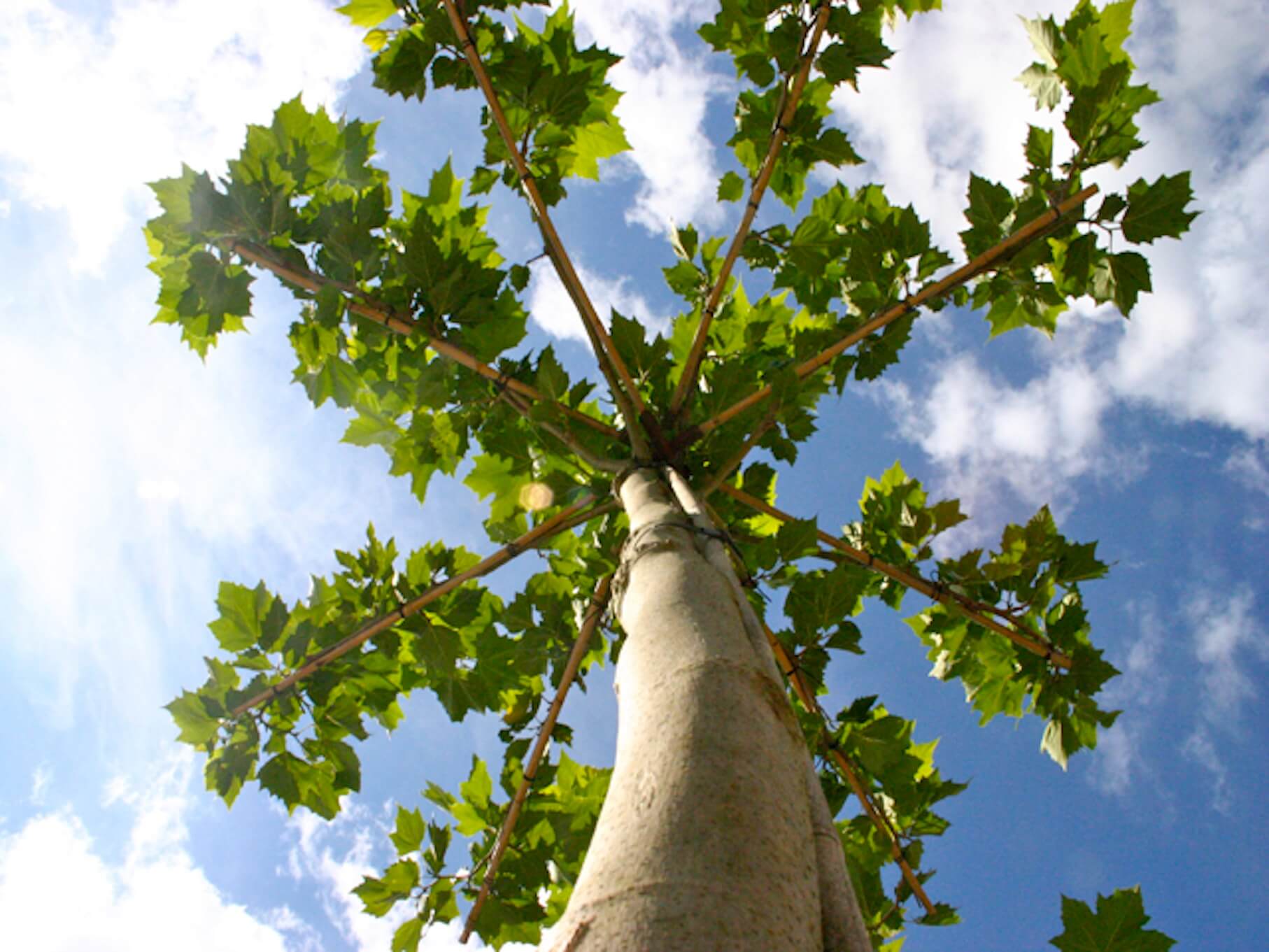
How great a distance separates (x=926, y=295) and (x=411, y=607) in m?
2.61

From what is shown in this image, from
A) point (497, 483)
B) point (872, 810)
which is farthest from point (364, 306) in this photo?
point (872, 810)

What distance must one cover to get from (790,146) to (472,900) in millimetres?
3912

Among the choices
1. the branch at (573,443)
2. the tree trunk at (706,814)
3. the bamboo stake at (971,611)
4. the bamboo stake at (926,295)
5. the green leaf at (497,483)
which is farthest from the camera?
the green leaf at (497,483)

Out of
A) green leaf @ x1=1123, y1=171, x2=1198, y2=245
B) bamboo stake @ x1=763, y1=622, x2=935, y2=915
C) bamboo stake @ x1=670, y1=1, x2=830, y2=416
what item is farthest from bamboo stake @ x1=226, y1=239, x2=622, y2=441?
green leaf @ x1=1123, y1=171, x2=1198, y2=245

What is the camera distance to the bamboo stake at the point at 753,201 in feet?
11.5

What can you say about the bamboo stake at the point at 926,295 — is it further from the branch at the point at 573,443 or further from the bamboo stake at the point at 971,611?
the bamboo stake at the point at 971,611

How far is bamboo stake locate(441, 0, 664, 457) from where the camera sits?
3.36 meters

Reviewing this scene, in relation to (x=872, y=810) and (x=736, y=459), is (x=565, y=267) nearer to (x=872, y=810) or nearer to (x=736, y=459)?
(x=736, y=459)

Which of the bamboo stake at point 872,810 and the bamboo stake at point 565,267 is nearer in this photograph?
the bamboo stake at point 872,810

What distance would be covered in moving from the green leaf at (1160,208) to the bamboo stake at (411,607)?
8.15 ft

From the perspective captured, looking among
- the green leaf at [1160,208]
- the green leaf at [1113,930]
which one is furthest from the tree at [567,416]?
the green leaf at [1113,930]

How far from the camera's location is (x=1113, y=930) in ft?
6.34

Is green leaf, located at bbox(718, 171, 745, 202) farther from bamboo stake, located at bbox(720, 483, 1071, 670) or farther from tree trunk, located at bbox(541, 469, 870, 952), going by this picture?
tree trunk, located at bbox(541, 469, 870, 952)

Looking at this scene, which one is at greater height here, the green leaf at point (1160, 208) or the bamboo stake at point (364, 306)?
the green leaf at point (1160, 208)
